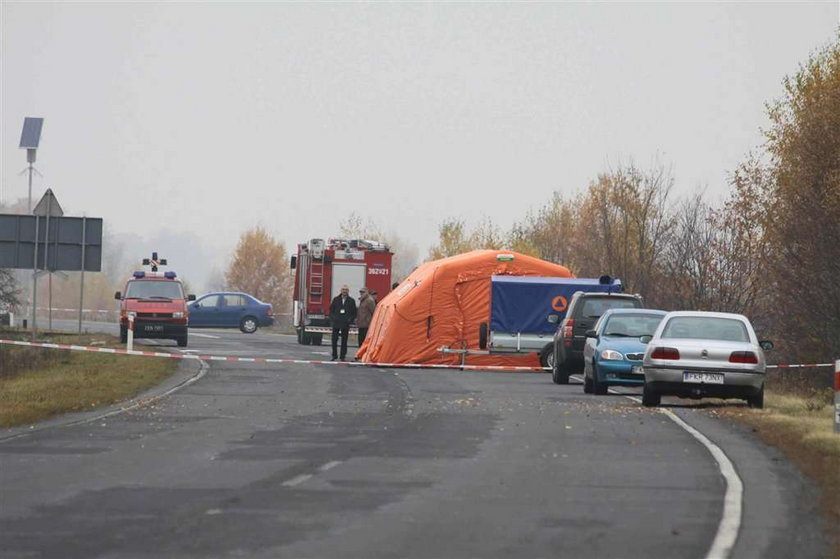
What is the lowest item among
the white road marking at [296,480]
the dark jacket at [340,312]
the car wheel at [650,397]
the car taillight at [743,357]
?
the white road marking at [296,480]

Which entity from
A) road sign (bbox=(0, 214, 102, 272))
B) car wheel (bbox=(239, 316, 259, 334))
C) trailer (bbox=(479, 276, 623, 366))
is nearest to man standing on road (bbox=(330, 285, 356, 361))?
trailer (bbox=(479, 276, 623, 366))

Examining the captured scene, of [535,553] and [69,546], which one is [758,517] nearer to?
[535,553]

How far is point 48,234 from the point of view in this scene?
3772 centimetres

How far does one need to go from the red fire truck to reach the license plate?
28.8 meters

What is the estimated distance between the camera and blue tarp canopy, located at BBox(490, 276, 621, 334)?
126ft

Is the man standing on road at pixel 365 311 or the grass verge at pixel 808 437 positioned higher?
the man standing on road at pixel 365 311

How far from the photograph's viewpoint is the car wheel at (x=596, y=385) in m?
27.5

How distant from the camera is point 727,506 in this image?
11.7 meters

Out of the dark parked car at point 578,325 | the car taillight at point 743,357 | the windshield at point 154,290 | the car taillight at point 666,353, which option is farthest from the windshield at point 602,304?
the windshield at point 154,290

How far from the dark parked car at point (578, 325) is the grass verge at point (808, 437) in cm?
486

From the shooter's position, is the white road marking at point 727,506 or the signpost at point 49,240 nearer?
the white road marking at point 727,506

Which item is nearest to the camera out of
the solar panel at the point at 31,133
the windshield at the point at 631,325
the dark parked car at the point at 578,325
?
the windshield at the point at 631,325

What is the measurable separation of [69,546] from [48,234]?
29216mm

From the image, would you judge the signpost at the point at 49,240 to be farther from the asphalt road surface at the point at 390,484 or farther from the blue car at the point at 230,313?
the blue car at the point at 230,313
